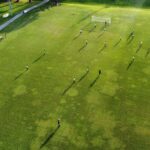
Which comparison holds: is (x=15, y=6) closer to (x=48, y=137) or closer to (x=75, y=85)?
(x=75, y=85)

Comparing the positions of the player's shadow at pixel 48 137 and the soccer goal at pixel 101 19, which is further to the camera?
the soccer goal at pixel 101 19

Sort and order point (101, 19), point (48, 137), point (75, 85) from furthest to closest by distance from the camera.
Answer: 1. point (101, 19)
2. point (75, 85)
3. point (48, 137)

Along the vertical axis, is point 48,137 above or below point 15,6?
below

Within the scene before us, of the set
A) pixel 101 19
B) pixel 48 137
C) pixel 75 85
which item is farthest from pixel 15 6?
pixel 48 137

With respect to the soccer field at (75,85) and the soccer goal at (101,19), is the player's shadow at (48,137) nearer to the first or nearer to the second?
the soccer field at (75,85)

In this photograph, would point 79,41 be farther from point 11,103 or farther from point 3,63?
point 11,103

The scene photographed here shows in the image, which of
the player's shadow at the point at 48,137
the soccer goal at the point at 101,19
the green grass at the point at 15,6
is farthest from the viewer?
the green grass at the point at 15,6

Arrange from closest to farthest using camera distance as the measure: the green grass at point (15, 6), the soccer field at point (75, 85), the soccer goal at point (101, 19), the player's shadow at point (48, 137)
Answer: the player's shadow at point (48, 137) < the soccer field at point (75, 85) < the soccer goal at point (101, 19) < the green grass at point (15, 6)

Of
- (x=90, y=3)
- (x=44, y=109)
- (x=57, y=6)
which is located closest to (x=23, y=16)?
(x=57, y=6)

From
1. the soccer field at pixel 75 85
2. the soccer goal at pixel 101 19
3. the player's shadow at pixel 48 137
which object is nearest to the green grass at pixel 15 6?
the soccer field at pixel 75 85
